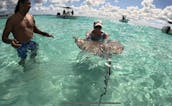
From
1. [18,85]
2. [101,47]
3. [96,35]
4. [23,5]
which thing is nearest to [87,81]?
[101,47]

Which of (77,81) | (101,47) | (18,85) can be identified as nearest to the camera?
(18,85)

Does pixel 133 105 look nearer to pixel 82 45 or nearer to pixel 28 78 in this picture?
pixel 28 78

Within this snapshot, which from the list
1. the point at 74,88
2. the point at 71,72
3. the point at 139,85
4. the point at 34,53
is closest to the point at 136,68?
the point at 139,85

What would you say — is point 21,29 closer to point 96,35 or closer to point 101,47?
point 101,47

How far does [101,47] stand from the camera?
931 centimetres

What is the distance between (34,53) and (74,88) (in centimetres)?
181

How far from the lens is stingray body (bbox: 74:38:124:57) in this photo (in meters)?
9.15

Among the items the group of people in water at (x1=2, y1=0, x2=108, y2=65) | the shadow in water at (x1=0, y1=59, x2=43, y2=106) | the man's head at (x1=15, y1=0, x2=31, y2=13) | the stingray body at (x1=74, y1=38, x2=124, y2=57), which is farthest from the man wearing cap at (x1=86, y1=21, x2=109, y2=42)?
the man's head at (x1=15, y1=0, x2=31, y2=13)

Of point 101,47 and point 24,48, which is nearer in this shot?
point 24,48

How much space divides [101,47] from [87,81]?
6.14 ft

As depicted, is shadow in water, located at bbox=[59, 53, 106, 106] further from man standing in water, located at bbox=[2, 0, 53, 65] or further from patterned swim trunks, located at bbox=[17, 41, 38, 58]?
man standing in water, located at bbox=[2, 0, 53, 65]

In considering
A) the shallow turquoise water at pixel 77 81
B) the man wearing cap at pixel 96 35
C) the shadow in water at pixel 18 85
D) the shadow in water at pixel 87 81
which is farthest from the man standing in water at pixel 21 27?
the man wearing cap at pixel 96 35

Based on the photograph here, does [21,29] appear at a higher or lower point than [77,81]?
higher

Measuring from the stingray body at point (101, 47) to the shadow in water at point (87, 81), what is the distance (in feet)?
2.23
